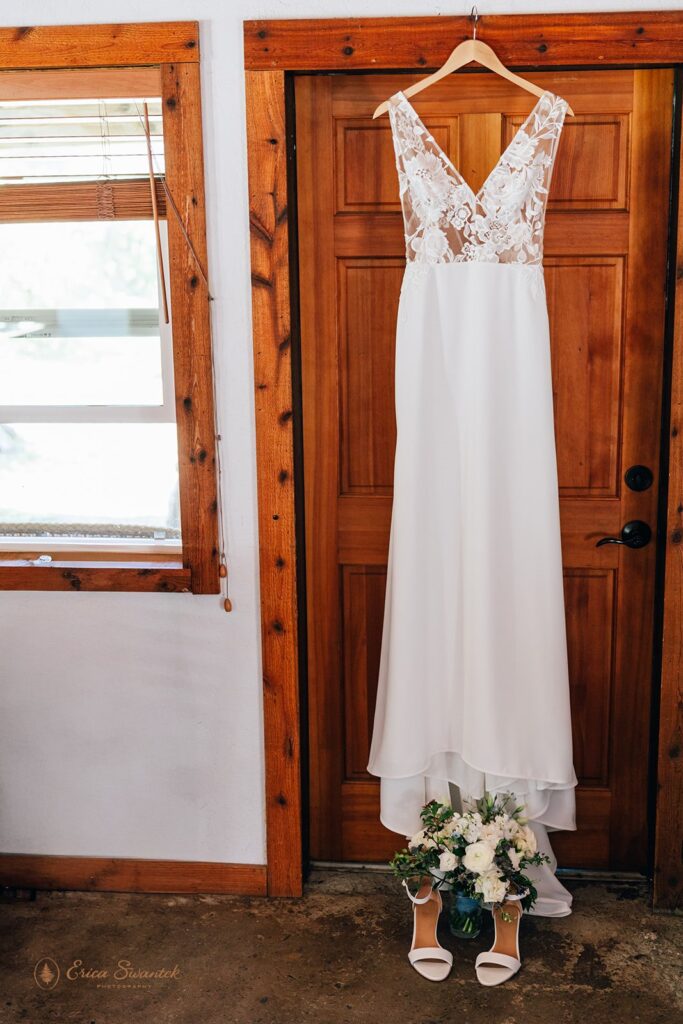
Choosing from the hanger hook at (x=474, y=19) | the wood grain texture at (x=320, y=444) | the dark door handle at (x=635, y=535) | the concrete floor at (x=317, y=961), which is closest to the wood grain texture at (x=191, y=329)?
the wood grain texture at (x=320, y=444)

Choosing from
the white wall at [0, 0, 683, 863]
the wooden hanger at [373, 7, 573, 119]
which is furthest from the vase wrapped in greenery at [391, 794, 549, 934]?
the wooden hanger at [373, 7, 573, 119]

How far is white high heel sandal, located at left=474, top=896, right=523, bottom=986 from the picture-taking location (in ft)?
6.89

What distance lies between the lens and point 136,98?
221 cm

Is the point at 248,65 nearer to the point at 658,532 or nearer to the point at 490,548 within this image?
the point at 490,548

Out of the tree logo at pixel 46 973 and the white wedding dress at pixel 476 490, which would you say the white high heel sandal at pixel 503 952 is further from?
the tree logo at pixel 46 973

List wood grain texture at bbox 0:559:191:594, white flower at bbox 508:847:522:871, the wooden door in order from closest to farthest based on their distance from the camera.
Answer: white flower at bbox 508:847:522:871 → the wooden door → wood grain texture at bbox 0:559:191:594

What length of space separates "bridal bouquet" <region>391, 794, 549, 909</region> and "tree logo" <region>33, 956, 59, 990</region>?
0.82 m

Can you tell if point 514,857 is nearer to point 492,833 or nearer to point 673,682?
point 492,833

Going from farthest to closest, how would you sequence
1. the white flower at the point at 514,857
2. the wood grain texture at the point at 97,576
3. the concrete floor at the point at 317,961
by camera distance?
the wood grain texture at the point at 97,576 → the white flower at the point at 514,857 → the concrete floor at the point at 317,961

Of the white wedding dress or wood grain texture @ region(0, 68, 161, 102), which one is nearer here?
the white wedding dress

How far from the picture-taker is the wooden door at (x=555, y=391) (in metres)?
2.23

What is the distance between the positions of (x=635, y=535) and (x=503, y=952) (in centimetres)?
104

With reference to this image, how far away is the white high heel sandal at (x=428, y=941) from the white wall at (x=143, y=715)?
462 millimetres

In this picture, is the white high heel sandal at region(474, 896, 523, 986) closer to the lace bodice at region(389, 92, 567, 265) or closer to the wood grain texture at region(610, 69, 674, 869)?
the wood grain texture at region(610, 69, 674, 869)
